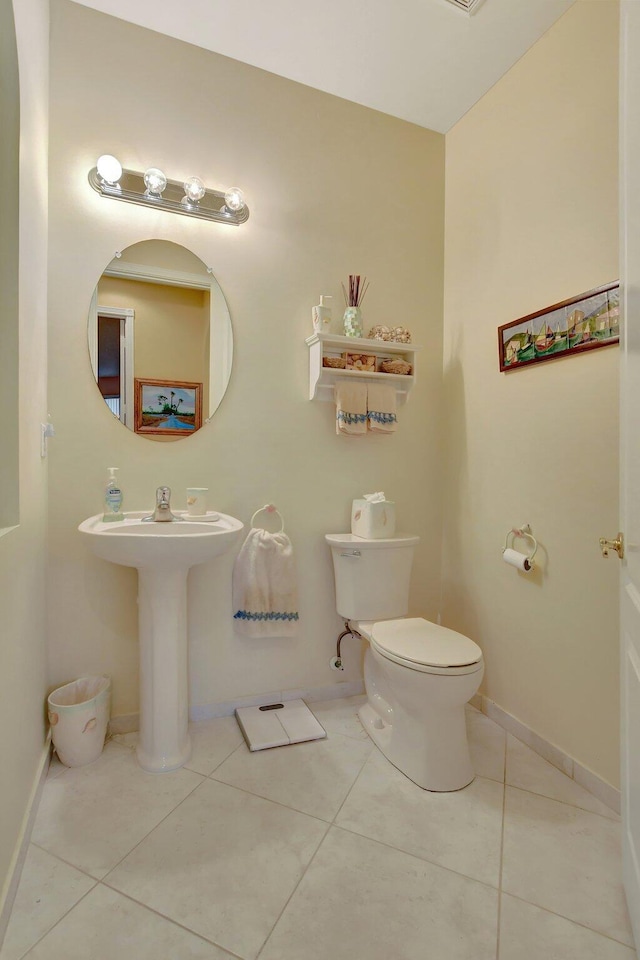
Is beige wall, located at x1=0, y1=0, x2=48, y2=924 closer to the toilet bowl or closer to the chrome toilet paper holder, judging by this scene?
the toilet bowl

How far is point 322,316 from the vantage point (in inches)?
82.3

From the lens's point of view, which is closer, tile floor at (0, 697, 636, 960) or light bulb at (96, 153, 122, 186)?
tile floor at (0, 697, 636, 960)

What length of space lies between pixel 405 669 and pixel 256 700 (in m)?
0.82

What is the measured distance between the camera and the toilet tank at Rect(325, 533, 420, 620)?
6.72 ft

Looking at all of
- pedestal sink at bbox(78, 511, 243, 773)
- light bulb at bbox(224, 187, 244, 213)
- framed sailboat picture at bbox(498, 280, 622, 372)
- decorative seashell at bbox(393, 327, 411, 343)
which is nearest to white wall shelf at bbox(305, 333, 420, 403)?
decorative seashell at bbox(393, 327, 411, 343)

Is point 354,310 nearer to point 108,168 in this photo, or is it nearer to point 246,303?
point 246,303

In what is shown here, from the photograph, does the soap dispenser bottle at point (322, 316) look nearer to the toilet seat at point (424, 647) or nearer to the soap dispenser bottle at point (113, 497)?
the soap dispenser bottle at point (113, 497)

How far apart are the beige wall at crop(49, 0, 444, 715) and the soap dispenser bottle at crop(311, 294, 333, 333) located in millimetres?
77

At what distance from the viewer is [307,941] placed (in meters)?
1.09

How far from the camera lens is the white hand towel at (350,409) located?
210cm

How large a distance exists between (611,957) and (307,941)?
2.19ft

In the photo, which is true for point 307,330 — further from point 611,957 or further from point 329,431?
point 611,957

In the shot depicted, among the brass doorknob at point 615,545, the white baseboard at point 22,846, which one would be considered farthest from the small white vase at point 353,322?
the white baseboard at point 22,846

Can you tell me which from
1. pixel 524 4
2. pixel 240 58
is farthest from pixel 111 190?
pixel 524 4
